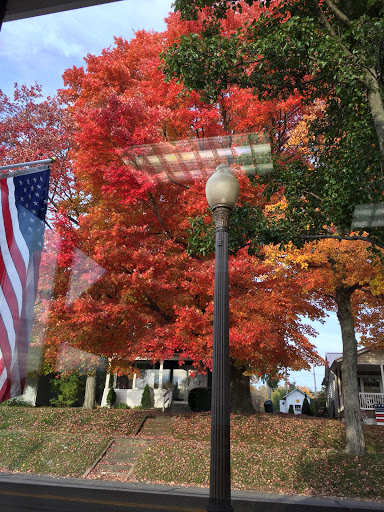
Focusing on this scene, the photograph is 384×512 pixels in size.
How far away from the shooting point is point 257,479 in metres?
9.26

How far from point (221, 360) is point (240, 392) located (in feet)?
37.7

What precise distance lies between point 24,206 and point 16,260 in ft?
1.78

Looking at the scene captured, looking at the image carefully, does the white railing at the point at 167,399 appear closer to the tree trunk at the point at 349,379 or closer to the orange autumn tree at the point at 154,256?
the orange autumn tree at the point at 154,256

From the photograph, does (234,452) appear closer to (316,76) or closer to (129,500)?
(129,500)

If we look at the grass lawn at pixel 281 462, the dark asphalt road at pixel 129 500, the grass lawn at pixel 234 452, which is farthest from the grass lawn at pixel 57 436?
the grass lawn at pixel 281 462

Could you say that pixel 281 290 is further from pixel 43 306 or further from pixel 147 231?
pixel 43 306

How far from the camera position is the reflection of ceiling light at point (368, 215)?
614 cm

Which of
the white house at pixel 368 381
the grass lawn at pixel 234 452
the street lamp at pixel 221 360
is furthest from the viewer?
the white house at pixel 368 381

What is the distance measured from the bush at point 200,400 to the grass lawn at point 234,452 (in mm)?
3484

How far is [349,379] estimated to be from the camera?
11719 millimetres

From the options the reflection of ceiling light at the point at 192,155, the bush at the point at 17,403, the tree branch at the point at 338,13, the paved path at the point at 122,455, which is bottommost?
the paved path at the point at 122,455

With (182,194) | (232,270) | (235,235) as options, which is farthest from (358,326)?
(235,235)

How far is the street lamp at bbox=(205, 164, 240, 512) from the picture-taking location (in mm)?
3248

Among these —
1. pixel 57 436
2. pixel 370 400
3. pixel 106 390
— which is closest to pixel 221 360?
pixel 57 436
